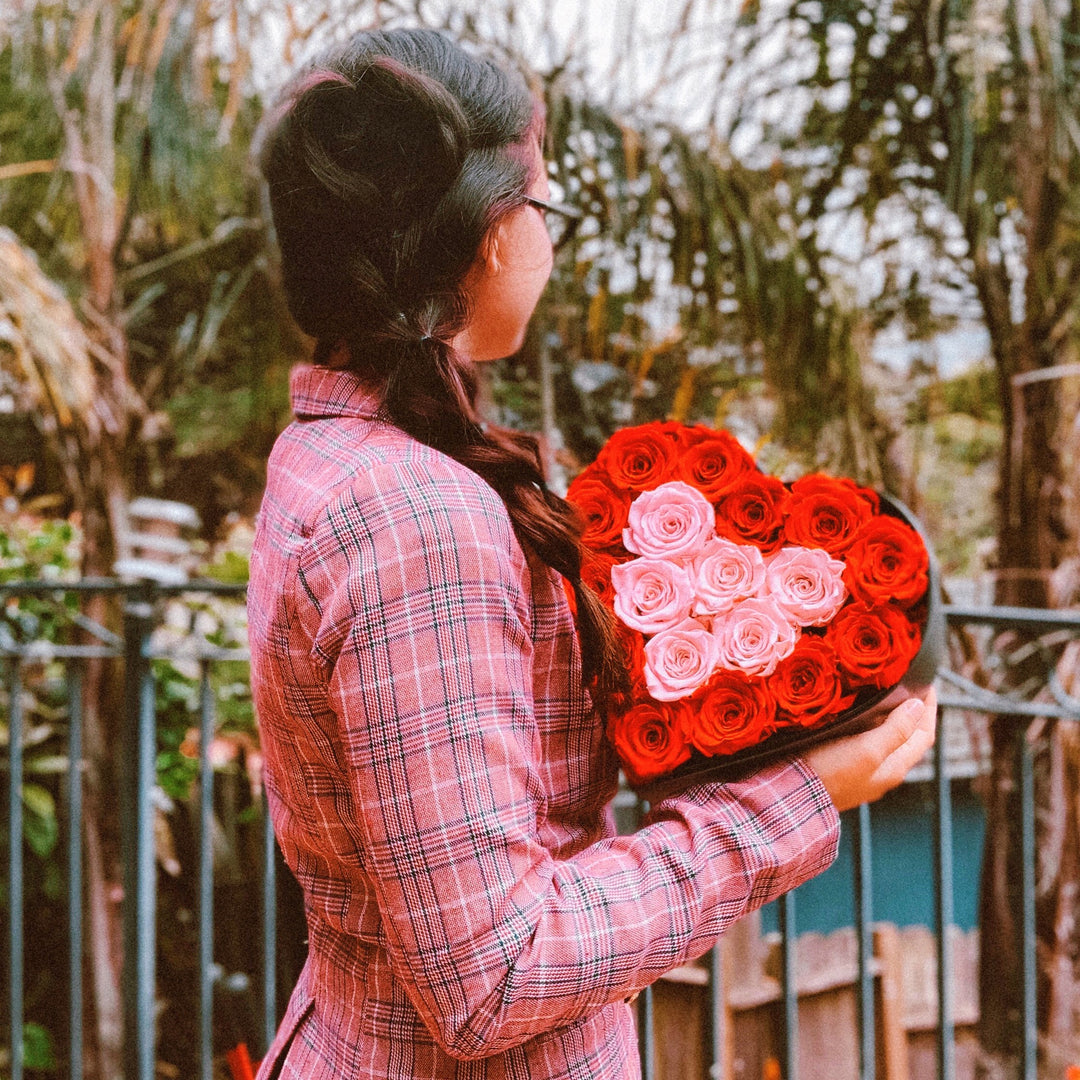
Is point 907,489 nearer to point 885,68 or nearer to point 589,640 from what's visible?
point 885,68

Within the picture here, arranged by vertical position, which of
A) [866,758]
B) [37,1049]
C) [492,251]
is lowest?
[37,1049]

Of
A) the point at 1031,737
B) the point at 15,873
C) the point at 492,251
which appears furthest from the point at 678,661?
the point at 1031,737

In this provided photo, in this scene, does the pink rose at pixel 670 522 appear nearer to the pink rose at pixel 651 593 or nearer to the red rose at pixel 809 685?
the pink rose at pixel 651 593

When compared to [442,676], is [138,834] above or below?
below

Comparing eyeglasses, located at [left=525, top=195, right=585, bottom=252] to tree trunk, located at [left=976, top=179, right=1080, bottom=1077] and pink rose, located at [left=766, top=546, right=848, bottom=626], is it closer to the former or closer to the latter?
pink rose, located at [left=766, top=546, right=848, bottom=626]

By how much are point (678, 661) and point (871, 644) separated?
0.53 ft

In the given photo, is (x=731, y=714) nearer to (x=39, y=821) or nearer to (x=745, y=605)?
(x=745, y=605)

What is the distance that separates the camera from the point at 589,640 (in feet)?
2.66

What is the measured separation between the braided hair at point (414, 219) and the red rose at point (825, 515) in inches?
7.6

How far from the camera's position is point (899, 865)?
10.8 ft

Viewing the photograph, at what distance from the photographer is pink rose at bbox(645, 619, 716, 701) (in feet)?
2.65

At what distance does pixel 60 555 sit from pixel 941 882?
2.62m

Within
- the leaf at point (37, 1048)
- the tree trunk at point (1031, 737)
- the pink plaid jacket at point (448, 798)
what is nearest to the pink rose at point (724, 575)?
the pink plaid jacket at point (448, 798)

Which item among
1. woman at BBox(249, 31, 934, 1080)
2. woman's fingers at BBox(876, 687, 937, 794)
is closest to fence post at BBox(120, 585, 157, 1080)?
woman at BBox(249, 31, 934, 1080)
